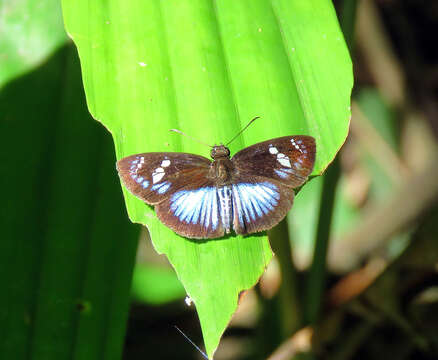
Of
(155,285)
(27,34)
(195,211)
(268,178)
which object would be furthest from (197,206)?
(155,285)

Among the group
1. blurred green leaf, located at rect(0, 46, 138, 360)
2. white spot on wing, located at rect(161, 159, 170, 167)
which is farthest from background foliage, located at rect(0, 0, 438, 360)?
white spot on wing, located at rect(161, 159, 170, 167)

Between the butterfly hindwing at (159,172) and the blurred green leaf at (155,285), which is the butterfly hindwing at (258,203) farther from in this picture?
the blurred green leaf at (155,285)

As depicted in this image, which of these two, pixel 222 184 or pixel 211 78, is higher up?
pixel 211 78

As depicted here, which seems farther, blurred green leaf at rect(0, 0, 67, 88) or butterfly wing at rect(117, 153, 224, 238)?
blurred green leaf at rect(0, 0, 67, 88)

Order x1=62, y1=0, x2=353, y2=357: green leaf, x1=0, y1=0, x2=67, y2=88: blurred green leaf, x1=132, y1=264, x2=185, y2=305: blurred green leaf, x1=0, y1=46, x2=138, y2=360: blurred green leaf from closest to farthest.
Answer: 1. x1=62, y1=0, x2=353, y2=357: green leaf
2. x1=0, y1=46, x2=138, y2=360: blurred green leaf
3. x1=0, y1=0, x2=67, y2=88: blurred green leaf
4. x1=132, y1=264, x2=185, y2=305: blurred green leaf

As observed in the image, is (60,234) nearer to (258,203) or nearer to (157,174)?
(157,174)

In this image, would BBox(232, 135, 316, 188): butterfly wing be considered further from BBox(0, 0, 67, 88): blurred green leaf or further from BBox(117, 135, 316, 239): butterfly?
BBox(0, 0, 67, 88): blurred green leaf
